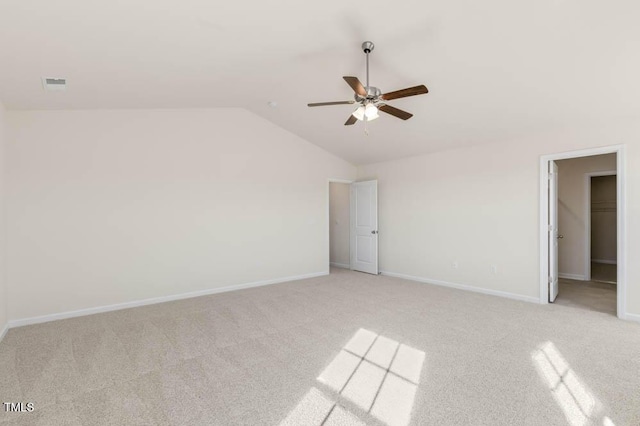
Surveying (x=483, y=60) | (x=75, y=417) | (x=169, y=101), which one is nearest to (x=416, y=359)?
(x=75, y=417)

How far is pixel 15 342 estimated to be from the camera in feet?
10.4

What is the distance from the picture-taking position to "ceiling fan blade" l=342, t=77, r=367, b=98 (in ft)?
8.14

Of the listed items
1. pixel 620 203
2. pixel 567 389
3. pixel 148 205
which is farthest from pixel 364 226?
pixel 567 389

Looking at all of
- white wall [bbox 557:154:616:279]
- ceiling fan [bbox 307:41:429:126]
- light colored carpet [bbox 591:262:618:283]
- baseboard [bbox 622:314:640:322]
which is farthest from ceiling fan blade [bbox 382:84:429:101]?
light colored carpet [bbox 591:262:618:283]

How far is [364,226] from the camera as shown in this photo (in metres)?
6.70

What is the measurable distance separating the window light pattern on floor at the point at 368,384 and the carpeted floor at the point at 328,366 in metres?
0.01

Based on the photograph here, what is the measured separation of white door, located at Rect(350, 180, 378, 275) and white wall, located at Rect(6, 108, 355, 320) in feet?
3.92

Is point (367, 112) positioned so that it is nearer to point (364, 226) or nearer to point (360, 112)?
point (360, 112)

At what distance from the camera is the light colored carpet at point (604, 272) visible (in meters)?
5.89

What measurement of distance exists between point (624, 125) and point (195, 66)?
199 inches

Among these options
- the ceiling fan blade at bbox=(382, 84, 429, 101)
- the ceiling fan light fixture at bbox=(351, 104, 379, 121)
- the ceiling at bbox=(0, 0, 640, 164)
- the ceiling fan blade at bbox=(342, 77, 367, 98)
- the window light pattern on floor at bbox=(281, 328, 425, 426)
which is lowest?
the window light pattern on floor at bbox=(281, 328, 425, 426)

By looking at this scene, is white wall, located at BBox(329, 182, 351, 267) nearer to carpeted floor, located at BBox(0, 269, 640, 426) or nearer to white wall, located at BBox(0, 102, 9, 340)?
carpeted floor, located at BBox(0, 269, 640, 426)

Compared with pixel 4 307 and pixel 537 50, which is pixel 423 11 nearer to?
pixel 537 50

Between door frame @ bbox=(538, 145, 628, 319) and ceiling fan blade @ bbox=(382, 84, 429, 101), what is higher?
ceiling fan blade @ bbox=(382, 84, 429, 101)
